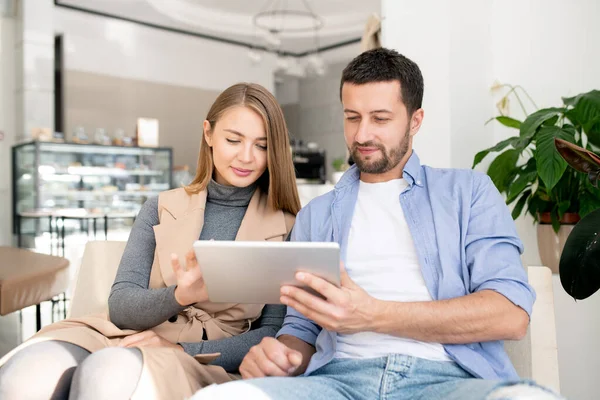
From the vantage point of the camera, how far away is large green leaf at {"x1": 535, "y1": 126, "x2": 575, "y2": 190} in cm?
196

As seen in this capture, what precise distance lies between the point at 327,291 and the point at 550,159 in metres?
1.22

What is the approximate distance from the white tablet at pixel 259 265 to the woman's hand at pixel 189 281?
71 millimetres

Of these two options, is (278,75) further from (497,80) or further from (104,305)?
(104,305)

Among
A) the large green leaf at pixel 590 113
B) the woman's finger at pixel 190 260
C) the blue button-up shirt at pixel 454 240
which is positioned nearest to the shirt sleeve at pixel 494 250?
the blue button-up shirt at pixel 454 240

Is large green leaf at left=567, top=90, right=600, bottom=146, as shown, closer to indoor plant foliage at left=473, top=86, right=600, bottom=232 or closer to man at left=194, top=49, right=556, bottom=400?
indoor plant foliage at left=473, top=86, right=600, bottom=232

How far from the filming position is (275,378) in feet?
4.00

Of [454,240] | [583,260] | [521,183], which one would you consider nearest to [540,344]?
[583,260]

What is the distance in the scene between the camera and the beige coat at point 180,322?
50.3 inches

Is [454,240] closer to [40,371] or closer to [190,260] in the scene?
[190,260]

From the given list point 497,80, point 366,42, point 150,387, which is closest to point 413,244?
point 150,387

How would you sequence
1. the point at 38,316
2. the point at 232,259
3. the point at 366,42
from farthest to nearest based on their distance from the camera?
1. the point at 366,42
2. the point at 38,316
3. the point at 232,259

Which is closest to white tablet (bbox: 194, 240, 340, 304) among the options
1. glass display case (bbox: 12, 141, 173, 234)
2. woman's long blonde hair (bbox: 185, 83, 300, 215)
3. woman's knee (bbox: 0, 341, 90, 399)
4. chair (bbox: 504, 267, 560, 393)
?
woman's knee (bbox: 0, 341, 90, 399)

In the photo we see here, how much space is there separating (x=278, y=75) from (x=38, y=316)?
939 cm

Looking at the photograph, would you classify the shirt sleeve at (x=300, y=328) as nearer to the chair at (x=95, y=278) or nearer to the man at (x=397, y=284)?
the man at (x=397, y=284)
